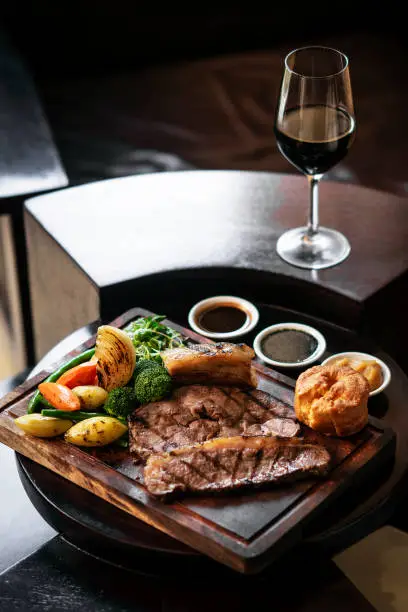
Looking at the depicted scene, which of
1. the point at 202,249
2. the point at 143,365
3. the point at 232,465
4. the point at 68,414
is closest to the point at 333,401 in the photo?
the point at 232,465

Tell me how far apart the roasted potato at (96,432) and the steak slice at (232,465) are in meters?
0.15

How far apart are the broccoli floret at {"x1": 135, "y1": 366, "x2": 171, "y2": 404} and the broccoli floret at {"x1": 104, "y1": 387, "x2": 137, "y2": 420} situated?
0.07 feet

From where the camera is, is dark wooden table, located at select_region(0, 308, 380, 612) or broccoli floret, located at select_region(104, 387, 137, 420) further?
broccoli floret, located at select_region(104, 387, 137, 420)

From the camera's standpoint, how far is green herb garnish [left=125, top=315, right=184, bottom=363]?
2811 millimetres

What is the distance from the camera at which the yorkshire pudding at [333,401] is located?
247cm

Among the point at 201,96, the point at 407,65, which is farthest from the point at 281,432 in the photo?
the point at 407,65

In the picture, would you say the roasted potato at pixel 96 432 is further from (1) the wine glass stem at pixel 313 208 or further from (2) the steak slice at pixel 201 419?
(1) the wine glass stem at pixel 313 208

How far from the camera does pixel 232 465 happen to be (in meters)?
2.37

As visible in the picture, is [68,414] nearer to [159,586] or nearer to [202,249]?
[159,586]

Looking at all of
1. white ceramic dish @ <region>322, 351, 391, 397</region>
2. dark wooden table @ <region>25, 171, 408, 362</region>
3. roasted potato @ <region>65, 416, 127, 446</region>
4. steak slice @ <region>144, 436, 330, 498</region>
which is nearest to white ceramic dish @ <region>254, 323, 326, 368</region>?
white ceramic dish @ <region>322, 351, 391, 397</region>

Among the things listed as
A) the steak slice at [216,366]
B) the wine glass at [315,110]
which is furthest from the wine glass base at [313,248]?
the steak slice at [216,366]

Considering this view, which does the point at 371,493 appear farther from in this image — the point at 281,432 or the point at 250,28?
the point at 250,28

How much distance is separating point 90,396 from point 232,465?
1.57 feet

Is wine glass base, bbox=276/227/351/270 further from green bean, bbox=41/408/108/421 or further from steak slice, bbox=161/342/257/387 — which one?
green bean, bbox=41/408/108/421
